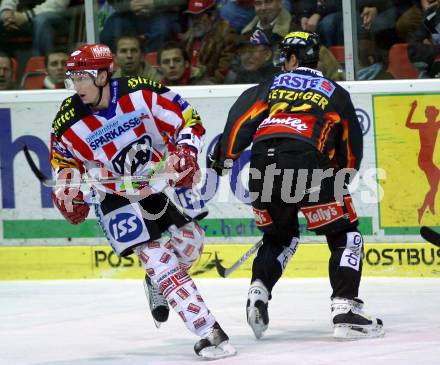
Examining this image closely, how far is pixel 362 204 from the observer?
23.2 ft

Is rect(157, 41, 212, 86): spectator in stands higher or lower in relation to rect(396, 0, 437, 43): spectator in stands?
lower

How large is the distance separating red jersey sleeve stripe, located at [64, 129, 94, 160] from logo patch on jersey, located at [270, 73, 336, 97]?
2.97 feet

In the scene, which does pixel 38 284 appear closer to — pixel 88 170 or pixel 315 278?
pixel 315 278

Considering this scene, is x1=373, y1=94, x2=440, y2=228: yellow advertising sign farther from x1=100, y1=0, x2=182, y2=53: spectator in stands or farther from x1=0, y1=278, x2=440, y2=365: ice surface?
x1=100, y1=0, x2=182, y2=53: spectator in stands

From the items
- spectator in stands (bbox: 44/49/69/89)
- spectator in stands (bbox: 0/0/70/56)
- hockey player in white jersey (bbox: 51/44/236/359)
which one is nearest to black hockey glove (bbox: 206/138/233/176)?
hockey player in white jersey (bbox: 51/44/236/359)

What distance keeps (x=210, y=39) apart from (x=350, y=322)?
2876mm

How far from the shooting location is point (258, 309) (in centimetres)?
535

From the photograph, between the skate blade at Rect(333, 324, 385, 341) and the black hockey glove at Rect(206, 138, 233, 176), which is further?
the black hockey glove at Rect(206, 138, 233, 176)

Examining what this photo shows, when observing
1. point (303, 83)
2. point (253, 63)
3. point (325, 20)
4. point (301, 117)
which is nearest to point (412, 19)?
point (325, 20)

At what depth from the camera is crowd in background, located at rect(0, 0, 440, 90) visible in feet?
23.1

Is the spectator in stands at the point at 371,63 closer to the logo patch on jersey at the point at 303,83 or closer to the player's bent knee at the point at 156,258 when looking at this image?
the logo patch on jersey at the point at 303,83

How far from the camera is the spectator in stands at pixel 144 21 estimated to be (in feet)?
25.1

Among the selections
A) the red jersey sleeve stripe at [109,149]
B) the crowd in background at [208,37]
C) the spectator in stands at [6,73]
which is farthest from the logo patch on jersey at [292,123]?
the spectator in stands at [6,73]

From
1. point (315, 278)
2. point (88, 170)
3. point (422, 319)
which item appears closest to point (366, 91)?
point (315, 278)
